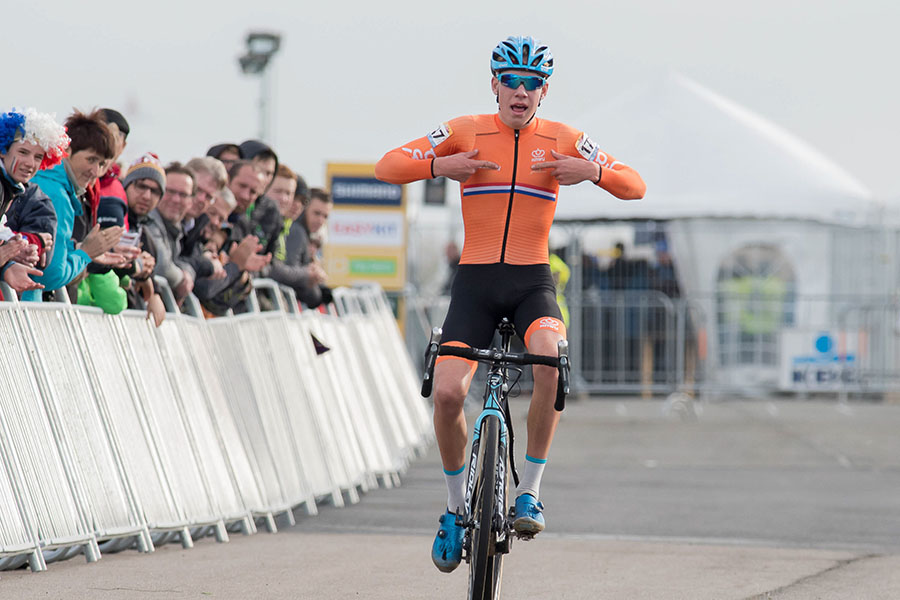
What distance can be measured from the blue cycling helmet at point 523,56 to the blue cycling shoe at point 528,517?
1.85 meters

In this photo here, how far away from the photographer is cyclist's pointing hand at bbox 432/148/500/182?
678 centimetres

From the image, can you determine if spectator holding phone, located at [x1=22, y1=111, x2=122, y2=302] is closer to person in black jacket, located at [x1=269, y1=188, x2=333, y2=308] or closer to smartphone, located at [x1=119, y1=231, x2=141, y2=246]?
smartphone, located at [x1=119, y1=231, x2=141, y2=246]

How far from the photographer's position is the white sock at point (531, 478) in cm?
662

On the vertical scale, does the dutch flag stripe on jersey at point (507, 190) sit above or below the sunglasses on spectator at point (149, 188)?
above

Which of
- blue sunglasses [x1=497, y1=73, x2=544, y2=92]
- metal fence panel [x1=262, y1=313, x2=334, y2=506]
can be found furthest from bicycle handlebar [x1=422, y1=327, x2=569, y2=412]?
metal fence panel [x1=262, y1=313, x2=334, y2=506]

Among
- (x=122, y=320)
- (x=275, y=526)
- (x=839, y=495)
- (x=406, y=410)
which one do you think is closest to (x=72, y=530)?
(x=122, y=320)

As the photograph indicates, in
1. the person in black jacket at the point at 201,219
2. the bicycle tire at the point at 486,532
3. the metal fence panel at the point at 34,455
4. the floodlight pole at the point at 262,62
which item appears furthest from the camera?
the floodlight pole at the point at 262,62

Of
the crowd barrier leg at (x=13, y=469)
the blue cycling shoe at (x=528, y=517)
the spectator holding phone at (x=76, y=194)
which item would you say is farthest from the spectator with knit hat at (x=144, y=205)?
the blue cycling shoe at (x=528, y=517)

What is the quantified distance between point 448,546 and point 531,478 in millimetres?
581

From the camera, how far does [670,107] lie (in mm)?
27500

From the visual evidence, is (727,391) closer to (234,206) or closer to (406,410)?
(406,410)

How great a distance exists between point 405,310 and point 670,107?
659 cm

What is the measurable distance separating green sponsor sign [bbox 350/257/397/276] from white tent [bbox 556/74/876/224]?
11.4ft

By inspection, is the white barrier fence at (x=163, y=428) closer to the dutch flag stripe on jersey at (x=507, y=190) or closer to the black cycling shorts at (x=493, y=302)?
the black cycling shorts at (x=493, y=302)
